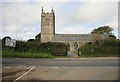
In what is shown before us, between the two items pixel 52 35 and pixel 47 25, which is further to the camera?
pixel 52 35

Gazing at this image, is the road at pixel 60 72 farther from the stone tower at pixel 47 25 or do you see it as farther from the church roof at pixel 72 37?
the church roof at pixel 72 37

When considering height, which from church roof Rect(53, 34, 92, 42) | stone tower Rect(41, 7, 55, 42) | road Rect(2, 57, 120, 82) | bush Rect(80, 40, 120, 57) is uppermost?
stone tower Rect(41, 7, 55, 42)

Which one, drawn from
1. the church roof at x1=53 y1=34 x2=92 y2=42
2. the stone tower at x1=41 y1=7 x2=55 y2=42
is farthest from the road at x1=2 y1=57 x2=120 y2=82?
the church roof at x1=53 y1=34 x2=92 y2=42

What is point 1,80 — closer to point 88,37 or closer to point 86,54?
point 86,54

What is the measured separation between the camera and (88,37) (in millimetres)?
100562

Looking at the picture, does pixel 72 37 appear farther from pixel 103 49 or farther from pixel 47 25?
pixel 103 49

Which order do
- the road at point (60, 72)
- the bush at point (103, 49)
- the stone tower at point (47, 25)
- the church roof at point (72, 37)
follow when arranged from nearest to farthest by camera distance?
the road at point (60, 72) → the bush at point (103, 49) → the stone tower at point (47, 25) → the church roof at point (72, 37)

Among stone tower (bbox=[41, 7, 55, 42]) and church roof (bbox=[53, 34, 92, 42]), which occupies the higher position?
stone tower (bbox=[41, 7, 55, 42])

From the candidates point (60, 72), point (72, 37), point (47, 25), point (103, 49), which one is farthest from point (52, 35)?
point (60, 72)

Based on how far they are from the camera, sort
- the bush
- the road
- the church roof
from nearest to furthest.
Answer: the road → the bush → the church roof

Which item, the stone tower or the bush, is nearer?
the bush

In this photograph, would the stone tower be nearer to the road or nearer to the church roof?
the church roof

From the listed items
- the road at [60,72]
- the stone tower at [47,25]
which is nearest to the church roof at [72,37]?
the stone tower at [47,25]

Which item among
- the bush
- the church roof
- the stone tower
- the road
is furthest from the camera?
the church roof
